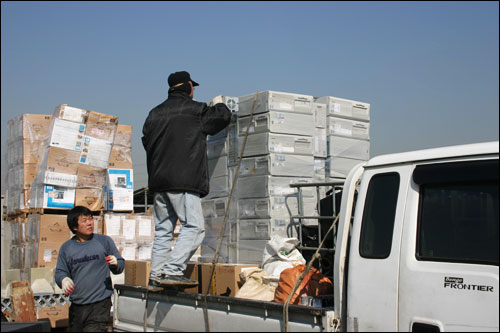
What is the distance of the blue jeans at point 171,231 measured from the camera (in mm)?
4832

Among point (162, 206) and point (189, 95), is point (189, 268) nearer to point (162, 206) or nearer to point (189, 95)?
point (162, 206)

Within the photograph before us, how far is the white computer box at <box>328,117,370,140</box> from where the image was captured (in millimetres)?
6820

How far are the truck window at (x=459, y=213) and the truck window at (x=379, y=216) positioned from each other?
0.59 feet

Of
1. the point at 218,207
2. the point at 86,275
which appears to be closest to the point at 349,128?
the point at 218,207

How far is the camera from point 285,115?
621cm

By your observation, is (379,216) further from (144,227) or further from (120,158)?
(120,158)

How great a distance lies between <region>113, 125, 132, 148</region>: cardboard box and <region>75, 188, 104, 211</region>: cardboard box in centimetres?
118

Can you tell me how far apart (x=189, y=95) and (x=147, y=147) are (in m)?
0.60

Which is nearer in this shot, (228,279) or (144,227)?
(228,279)

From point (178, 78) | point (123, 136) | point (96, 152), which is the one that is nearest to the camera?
point (178, 78)

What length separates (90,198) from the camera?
9875mm

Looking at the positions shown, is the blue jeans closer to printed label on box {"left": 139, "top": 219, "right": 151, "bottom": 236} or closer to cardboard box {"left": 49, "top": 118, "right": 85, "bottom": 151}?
cardboard box {"left": 49, "top": 118, "right": 85, "bottom": 151}

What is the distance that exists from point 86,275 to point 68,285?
0.27 m

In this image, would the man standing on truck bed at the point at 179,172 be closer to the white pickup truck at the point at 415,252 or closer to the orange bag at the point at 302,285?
the orange bag at the point at 302,285
